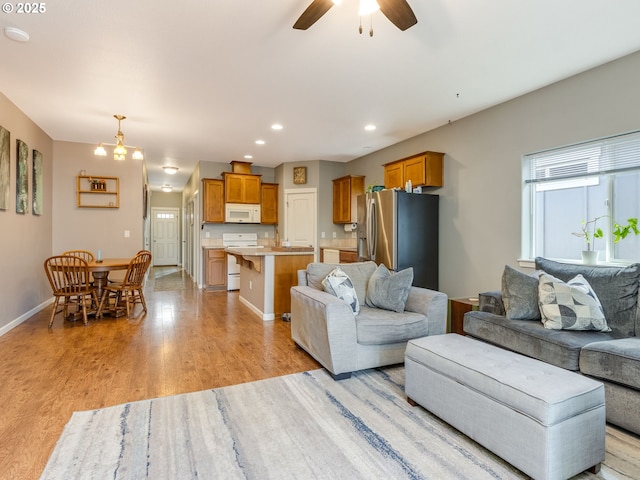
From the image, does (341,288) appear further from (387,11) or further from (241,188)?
(241,188)

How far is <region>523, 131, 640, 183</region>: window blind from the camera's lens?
3033mm

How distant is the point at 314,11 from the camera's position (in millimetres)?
1997

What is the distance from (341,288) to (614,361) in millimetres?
1813

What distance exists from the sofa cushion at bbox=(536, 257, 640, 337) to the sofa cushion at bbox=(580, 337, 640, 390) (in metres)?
0.28

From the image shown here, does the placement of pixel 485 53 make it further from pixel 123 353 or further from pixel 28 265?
pixel 28 265

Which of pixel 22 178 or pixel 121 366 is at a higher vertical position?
pixel 22 178


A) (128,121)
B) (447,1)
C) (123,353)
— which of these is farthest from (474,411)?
(128,121)

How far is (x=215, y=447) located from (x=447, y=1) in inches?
119

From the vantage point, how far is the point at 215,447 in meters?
1.85

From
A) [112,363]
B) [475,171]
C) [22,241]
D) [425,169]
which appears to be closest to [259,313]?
[112,363]

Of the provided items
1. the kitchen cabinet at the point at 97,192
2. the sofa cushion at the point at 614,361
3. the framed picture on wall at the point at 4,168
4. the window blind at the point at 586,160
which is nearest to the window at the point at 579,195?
the window blind at the point at 586,160

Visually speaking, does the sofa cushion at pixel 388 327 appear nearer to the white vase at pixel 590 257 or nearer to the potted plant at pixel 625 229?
the white vase at pixel 590 257

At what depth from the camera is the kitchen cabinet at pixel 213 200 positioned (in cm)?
705

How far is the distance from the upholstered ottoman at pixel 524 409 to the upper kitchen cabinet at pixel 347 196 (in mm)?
4875
